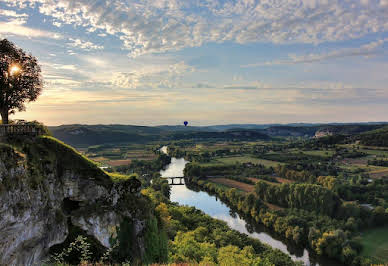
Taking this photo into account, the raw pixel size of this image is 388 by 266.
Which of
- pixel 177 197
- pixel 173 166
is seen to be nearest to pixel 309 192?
pixel 177 197

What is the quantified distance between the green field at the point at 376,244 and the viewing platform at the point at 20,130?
4272 cm

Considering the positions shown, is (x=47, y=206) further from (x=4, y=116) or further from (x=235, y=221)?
(x=235, y=221)

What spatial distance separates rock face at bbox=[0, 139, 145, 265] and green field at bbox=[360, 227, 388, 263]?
35.9 m

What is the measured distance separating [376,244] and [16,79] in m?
51.7

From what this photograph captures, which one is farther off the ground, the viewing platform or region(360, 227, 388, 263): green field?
the viewing platform

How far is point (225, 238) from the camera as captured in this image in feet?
112

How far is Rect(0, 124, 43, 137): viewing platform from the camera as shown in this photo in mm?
14203

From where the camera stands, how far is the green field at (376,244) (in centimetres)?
3484

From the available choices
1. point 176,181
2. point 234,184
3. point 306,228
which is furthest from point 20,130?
point 176,181

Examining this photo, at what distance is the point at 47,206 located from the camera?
13828 mm

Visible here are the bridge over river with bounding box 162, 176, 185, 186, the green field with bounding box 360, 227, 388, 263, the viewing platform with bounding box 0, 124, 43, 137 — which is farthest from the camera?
the bridge over river with bounding box 162, 176, 185, 186

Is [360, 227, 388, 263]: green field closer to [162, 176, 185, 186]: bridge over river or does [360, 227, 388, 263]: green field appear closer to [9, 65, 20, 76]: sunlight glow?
[9, 65, 20, 76]: sunlight glow

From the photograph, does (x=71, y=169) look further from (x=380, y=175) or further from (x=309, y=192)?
(x=380, y=175)

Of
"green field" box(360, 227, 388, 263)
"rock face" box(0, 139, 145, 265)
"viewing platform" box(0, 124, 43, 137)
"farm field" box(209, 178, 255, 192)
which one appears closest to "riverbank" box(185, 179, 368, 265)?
"green field" box(360, 227, 388, 263)
